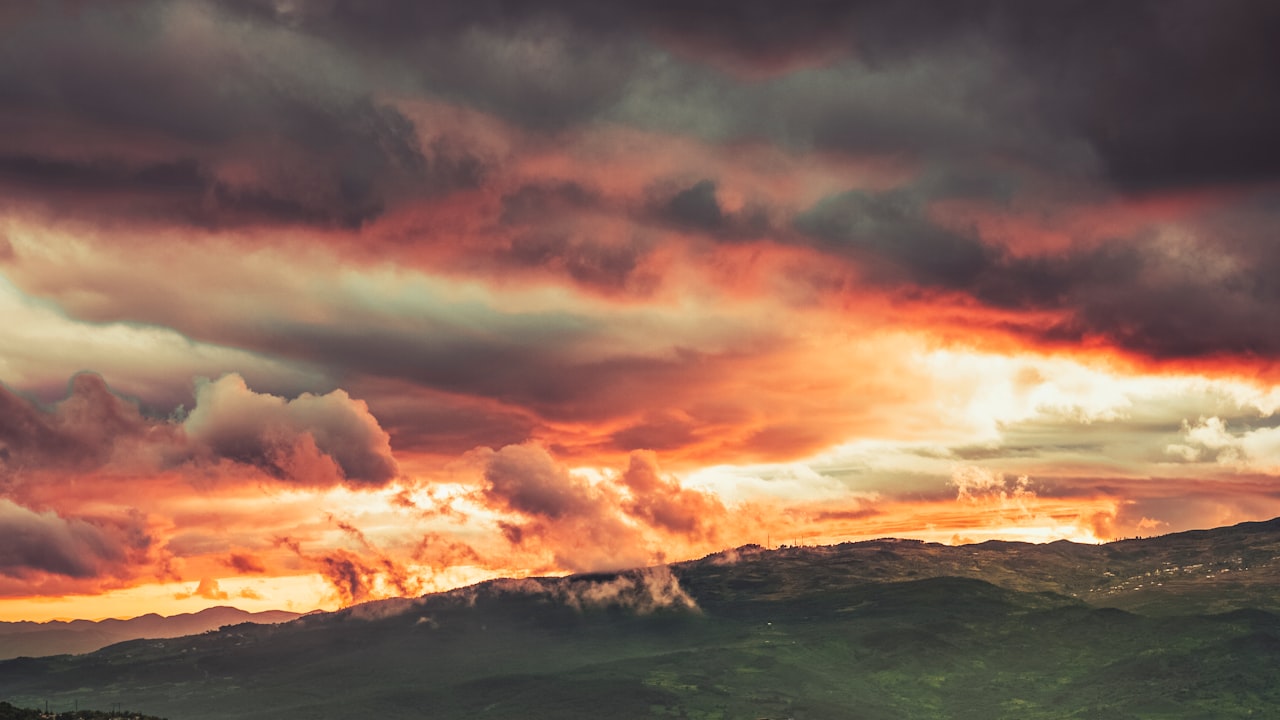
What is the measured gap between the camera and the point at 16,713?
13925 cm

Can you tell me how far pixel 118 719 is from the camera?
146000 mm

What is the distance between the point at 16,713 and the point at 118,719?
1210cm
